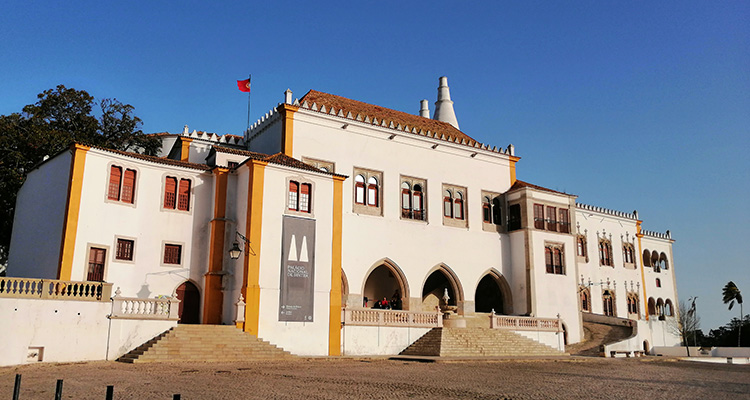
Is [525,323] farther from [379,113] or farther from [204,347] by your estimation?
[204,347]

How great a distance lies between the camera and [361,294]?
2570 cm

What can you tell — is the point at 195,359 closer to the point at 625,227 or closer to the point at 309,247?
the point at 309,247

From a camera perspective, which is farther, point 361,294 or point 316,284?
point 361,294

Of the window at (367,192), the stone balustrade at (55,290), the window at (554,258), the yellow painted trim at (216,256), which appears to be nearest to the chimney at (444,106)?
the window at (554,258)

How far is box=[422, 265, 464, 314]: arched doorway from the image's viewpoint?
28.9 meters

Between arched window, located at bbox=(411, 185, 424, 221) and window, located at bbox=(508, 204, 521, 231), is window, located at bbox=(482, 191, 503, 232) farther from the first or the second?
arched window, located at bbox=(411, 185, 424, 221)

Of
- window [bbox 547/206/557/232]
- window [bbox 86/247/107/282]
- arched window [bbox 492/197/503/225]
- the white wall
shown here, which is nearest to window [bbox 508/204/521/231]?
arched window [bbox 492/197/503/225]

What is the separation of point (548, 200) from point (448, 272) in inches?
277

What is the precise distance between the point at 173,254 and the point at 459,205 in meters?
13.8

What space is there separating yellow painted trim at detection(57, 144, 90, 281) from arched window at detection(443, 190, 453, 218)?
1575 cm

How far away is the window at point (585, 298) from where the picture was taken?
3769 centimetres

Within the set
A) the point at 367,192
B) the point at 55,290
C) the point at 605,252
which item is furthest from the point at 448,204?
the point at 55,290

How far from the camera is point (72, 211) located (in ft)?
66.0

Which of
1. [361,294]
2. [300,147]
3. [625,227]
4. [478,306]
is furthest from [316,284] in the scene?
[625,227]
